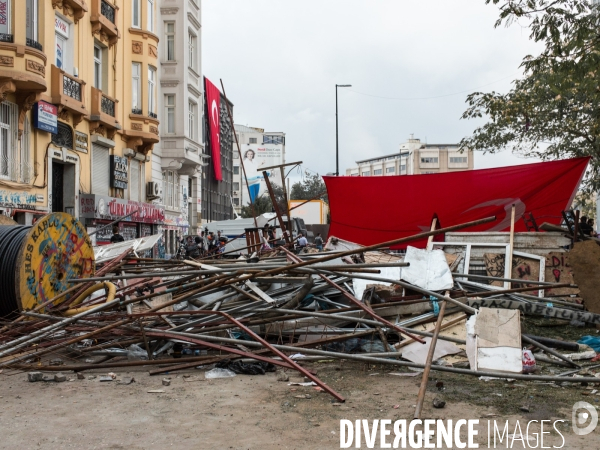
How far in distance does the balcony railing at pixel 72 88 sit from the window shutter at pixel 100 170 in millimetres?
2472

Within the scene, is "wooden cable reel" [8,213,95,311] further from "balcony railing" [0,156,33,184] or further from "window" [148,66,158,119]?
"window" [148,66,158,119]

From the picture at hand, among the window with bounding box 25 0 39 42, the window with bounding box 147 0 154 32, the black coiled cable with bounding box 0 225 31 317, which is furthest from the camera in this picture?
the window with bounding box 147 0 154 32

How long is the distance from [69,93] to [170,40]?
13.5 meters

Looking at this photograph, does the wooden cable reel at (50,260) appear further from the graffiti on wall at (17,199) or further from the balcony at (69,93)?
the balcony at (69,93)

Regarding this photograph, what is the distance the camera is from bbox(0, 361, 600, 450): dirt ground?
433 cm

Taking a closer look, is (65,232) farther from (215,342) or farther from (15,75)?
(15,75)

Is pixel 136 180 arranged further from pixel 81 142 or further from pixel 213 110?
pixel 213 110

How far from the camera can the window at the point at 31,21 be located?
1677cm

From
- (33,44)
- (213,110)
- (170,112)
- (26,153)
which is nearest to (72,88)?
(33,44)

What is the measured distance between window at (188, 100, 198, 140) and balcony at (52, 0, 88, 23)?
43.3ft

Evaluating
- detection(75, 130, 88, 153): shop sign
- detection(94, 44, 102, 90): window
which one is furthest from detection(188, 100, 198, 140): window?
detection(75, 130, 88, 153): shop sign

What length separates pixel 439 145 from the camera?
428 feet

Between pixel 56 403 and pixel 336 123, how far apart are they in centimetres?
3493

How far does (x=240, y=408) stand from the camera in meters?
5.09
